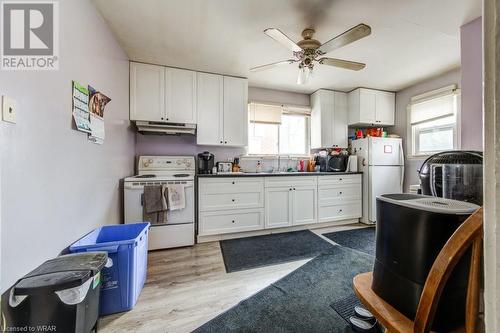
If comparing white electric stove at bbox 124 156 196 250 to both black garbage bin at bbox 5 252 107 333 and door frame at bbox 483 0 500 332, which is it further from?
door frame at bbox 483 0 500 332

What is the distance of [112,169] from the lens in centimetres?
212

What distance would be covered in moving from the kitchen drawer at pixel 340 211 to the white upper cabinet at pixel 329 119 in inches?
42.5

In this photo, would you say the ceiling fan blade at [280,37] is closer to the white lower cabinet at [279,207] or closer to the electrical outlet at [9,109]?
the electrical outlet at [9,109]

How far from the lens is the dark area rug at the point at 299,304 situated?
4.38 feet

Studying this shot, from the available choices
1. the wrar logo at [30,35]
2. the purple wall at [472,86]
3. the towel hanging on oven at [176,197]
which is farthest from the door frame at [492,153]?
the towel hanging on oven at [176,197]

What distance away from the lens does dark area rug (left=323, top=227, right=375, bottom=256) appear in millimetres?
2550

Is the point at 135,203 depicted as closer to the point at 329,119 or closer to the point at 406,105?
the point at 329,119

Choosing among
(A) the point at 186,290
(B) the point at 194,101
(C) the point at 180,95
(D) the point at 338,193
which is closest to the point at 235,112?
(B) the point at 194,101

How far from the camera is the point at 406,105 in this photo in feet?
12.0

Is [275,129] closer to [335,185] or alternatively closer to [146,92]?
[335,185]

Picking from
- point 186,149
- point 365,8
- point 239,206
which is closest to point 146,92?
point 186,149

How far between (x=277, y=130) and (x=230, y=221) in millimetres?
1881

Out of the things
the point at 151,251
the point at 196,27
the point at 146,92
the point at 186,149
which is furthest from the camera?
the point at 186,149

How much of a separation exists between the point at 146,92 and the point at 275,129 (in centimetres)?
214
